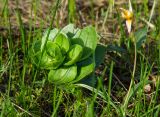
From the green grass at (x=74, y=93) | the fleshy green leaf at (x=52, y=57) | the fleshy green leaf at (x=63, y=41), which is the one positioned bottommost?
the green grass at (x=74, y=93)

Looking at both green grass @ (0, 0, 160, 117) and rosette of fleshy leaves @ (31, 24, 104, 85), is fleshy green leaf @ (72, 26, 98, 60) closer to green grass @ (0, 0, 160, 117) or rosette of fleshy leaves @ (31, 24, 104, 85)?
rosette of fleshy leaves @ (31, 24, 104, 85)

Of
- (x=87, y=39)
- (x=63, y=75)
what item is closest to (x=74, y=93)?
(x=63, y=75)

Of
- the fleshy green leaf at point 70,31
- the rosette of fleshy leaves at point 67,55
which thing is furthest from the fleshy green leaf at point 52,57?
the fleshy green leaf at point 70,31

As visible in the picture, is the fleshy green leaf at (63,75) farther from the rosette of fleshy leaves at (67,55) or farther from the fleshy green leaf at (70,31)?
the fleshy green leaf at (70,31)

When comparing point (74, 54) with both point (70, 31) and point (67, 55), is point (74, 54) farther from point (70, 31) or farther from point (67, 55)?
point (70, 31)

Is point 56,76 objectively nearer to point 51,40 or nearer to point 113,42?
point 51,40

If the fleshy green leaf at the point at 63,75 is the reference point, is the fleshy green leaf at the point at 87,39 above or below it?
above

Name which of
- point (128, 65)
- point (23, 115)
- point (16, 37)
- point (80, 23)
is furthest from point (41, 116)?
point (80, 23)
